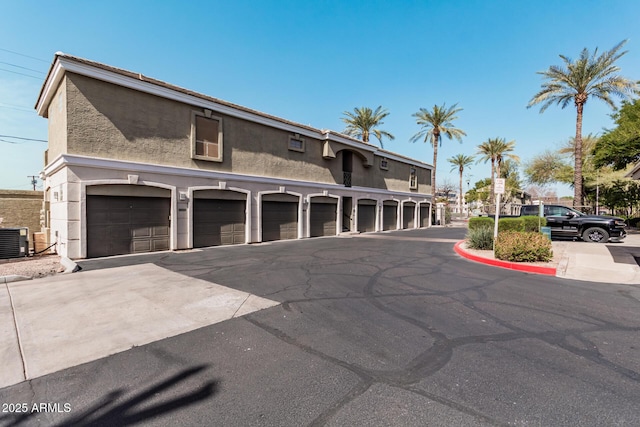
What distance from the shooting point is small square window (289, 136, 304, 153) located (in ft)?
61.1

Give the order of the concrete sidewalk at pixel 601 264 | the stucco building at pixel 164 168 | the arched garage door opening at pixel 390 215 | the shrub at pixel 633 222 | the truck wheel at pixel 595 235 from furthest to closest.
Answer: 1. the arched garage door opening at pixel 390 215
2. the shrub at pixel 633 222
3. the truck wheel at pixel 595 235
4. the stucco building at pixel 164 168
5. the concrete sidewalk at pixel 601 264

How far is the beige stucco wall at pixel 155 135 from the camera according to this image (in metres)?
11.0

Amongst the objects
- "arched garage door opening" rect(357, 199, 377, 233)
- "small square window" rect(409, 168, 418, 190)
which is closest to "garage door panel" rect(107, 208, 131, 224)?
"arched garage door opening" rect(357, 199, 377, 233)

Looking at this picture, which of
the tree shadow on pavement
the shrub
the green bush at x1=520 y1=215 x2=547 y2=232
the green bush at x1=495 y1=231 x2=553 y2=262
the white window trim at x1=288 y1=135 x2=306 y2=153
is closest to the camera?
the tree shadow on pavement

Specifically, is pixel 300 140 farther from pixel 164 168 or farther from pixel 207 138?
pixel 164 168

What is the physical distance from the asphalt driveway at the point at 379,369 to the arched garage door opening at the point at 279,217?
11.4 m

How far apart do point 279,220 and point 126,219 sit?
8021 mm

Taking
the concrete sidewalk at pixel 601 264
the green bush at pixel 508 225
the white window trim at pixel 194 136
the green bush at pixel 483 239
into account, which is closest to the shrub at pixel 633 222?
the concrete sidewalk at pixel 601 264

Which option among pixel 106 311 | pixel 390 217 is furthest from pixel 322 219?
pixel 106 311

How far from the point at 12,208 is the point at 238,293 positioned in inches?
723

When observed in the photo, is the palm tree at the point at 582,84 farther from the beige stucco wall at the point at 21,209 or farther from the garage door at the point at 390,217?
the beige stucco wall at the point at 21,209

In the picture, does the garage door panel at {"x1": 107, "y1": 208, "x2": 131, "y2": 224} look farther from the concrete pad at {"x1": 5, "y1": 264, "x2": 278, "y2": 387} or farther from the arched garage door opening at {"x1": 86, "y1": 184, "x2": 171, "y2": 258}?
the concrete pad at {"x1": 5, "y1": 264, "x2": 278, "y2": 387}

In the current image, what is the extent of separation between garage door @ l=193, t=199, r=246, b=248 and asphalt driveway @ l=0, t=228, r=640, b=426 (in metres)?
9.66

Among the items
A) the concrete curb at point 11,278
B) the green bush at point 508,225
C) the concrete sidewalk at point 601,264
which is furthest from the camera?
the green bush at point 508,225
